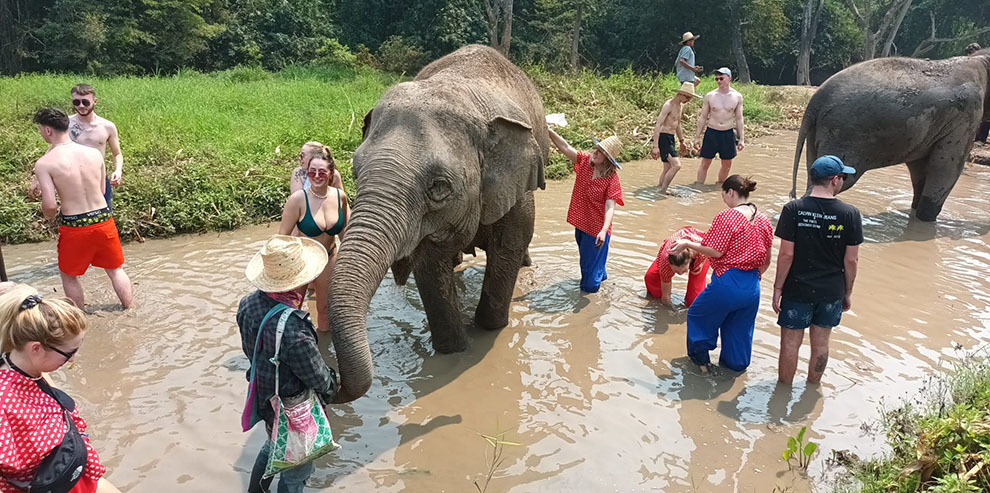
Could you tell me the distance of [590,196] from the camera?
6512mm

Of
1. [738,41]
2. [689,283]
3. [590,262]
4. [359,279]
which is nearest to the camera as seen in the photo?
[359,279]

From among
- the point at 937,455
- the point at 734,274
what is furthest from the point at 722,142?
the point at 937,455

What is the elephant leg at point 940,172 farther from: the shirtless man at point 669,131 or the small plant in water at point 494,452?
the small plant in water at point 494,452

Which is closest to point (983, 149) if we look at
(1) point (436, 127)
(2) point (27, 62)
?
(1) point (436, 127)

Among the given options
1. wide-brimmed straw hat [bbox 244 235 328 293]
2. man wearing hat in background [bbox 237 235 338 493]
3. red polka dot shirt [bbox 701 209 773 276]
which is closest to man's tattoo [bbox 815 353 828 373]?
red polka dot shirt [bbox 701 209 773 276]

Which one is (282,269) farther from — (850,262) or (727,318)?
(850,262)

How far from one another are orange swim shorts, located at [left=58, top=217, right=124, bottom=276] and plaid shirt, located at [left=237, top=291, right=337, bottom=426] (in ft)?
11.4

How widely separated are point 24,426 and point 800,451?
3.90 m

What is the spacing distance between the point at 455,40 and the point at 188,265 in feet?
72.5

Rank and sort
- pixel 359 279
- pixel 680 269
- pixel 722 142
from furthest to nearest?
pixel 722 142 → pixel 680 269 → pixel 359 279

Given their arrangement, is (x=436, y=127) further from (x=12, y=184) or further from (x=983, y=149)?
(x=983, y=149)

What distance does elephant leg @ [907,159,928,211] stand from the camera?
968 centimetres

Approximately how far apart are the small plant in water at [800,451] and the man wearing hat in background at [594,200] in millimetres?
2548

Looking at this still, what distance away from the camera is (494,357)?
5547 millimetres
